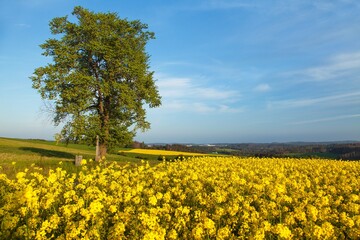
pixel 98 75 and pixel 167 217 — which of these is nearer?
pixel 167 217

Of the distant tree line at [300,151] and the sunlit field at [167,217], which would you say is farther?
the distant tree line at [300,151]

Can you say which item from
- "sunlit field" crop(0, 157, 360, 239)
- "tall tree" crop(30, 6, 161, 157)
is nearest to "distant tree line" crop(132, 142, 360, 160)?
"tall tree" crop(30, 6, 161, 157)

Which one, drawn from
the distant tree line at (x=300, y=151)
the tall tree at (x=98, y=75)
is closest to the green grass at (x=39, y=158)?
the tall tree at (x=98, y=75)

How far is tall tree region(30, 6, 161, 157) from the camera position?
1209 inches

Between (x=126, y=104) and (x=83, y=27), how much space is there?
8.64 m

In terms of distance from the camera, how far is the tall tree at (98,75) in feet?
101

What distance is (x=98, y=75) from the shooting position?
3294cm

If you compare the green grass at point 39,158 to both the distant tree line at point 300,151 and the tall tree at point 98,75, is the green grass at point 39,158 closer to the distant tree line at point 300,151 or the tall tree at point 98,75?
the tall tree at point 98,75

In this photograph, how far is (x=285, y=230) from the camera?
225 inches

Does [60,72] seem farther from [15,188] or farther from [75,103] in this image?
[15,188]

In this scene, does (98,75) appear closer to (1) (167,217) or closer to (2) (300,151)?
(1) (167,217)

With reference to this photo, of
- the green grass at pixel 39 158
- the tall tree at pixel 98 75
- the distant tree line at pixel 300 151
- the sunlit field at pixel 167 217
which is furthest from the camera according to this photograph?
the distant tree line at pixel 300 151

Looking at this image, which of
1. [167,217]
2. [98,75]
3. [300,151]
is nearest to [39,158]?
[98,75]

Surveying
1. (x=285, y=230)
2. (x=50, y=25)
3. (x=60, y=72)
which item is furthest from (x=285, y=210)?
(x=50, y=25)
